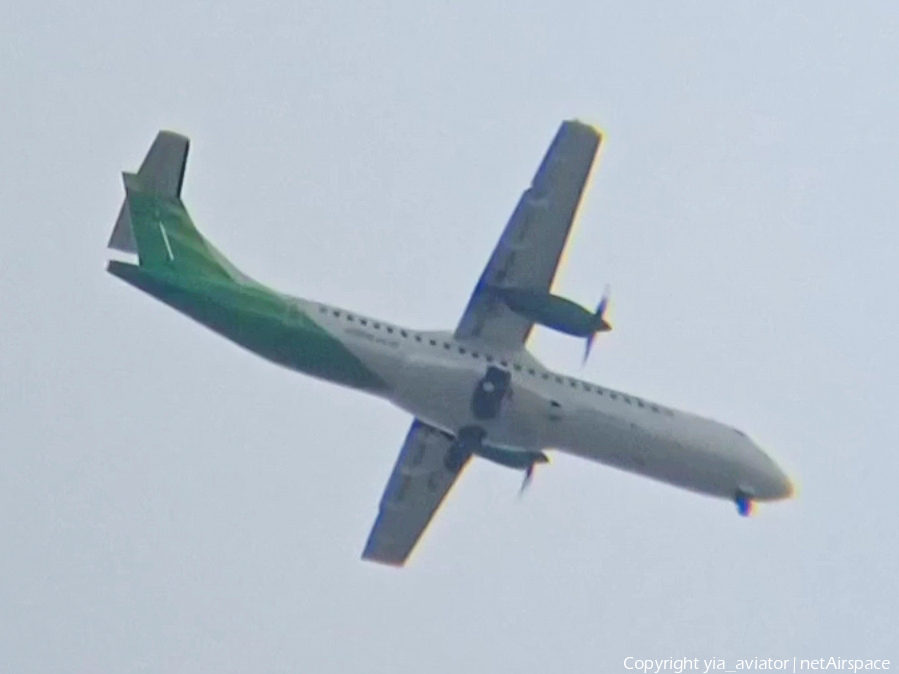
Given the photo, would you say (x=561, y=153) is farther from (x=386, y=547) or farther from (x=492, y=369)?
(x=386, y=547)

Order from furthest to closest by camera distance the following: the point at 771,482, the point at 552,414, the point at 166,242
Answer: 1. the point at 771,482
2. the point at 552,414
3. the point at 166,242

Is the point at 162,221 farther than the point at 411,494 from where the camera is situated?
No

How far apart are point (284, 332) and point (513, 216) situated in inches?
219

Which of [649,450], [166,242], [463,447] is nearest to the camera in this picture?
[166,242]

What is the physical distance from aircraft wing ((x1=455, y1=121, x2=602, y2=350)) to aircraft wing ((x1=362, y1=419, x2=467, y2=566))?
4.13 metres

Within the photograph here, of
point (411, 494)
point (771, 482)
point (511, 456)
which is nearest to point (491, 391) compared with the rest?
point (511, 456)

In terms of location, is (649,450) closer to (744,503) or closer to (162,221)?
(744,503)

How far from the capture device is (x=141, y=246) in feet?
174

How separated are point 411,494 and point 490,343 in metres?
6.07

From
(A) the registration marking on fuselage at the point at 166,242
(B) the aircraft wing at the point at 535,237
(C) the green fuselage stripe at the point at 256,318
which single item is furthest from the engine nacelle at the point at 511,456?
(A) the registration marking on fuselage at the point at 166,242

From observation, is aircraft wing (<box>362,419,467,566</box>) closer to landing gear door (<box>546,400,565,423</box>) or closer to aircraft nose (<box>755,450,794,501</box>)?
landing gear door (<box>546,400,565,423</box>)

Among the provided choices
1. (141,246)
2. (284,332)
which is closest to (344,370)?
(284,332)

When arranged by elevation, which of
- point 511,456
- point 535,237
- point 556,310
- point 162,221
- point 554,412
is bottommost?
point 511,456

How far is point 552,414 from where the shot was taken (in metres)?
55.2
